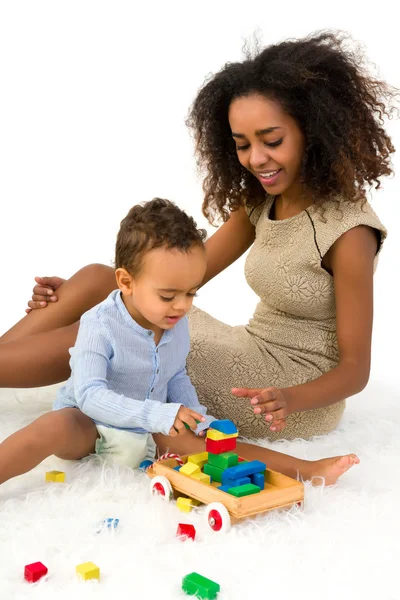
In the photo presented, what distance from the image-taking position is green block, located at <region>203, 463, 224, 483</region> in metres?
1.85

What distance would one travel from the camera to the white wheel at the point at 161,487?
6.13 ft

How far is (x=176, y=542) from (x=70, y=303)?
3.09 ft

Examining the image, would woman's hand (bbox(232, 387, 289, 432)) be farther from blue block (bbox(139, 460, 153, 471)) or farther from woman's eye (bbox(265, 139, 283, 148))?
woman's eye (bbox(265, 139, 283, 148))

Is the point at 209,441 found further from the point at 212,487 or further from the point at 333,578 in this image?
the point at 333,578

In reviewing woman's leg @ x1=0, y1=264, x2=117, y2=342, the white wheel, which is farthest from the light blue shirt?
woman's leg @ x1=0, y1=264, x2=117, y2=342

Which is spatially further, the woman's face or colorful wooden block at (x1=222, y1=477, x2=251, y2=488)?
the woman's face

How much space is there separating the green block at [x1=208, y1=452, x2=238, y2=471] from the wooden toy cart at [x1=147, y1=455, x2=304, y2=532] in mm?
45

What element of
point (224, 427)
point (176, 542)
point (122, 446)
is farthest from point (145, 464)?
point (176, 542)

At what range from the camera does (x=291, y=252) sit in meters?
2.31

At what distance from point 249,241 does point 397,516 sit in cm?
108

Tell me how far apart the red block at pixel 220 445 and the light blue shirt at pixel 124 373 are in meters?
0.10

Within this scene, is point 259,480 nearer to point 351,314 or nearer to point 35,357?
point 351,314

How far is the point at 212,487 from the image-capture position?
1.80 m

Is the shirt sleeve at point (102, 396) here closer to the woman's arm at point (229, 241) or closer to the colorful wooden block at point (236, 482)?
the colorful wooden block at point (236, 482)
